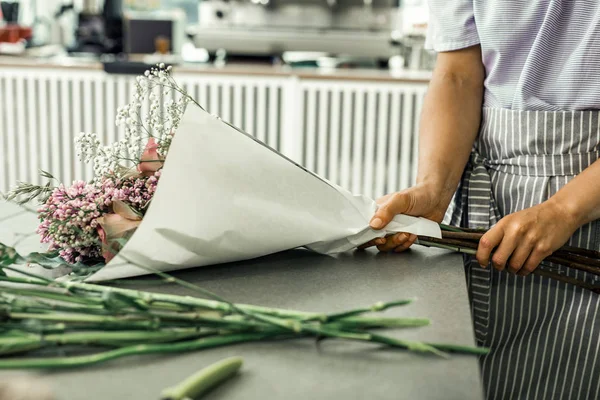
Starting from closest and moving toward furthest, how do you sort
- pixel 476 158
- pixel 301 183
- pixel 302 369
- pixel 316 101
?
pixel 302 369 < pixel 301 183 < pixel 476 158 < pixel 316 101

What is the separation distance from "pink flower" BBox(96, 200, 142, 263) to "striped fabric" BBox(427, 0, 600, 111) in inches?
30.3

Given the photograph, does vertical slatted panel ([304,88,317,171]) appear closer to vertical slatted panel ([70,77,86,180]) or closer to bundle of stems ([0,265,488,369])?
vertical slatted panel ([70,77,86,180])

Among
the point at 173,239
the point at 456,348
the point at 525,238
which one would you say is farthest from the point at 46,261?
the point at 525,238

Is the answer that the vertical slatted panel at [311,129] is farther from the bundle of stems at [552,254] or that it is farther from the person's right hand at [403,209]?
the bundle of stems at [552,254]

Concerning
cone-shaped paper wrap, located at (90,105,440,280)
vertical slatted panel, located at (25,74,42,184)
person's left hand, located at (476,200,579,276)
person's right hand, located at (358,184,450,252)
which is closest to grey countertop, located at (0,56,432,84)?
vertical slatted panel, located at (25,74,42,184)

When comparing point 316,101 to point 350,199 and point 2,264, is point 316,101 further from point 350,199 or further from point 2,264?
point 2,264

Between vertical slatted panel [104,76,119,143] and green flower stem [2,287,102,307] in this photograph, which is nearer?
green flower stem [2,287,102,307]

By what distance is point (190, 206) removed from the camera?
93 cm

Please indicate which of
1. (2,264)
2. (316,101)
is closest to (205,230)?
(2,264)

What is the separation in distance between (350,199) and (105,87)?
3.17 m

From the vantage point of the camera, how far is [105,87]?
404 centimetres

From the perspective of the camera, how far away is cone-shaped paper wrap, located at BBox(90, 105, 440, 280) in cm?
92

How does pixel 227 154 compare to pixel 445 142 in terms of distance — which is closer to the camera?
pixel 227 154

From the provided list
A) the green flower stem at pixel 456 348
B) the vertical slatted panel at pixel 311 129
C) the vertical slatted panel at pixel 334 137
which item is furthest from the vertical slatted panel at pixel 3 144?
the green flower stem at pixel 456 348
